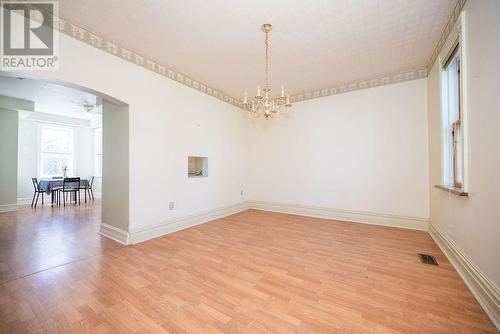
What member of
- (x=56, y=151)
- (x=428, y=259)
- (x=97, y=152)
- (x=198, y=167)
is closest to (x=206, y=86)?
(x=198, y=167)

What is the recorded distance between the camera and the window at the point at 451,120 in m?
2.59

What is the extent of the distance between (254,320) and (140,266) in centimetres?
159

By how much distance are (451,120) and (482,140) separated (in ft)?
4.45

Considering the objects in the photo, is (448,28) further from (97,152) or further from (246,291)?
(97,152)

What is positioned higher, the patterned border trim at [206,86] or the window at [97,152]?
the patterned border trim at [206,86]

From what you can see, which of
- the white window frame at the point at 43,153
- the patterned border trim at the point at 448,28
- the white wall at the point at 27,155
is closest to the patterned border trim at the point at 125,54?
the patterned border trim at the point at 448,28

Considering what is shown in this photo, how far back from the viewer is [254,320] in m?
1.49

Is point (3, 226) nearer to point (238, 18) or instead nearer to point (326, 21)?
point (238, 18)

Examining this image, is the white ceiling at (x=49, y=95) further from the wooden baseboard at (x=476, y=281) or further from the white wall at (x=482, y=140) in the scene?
the wooden baseboard at (x=476, y=281)

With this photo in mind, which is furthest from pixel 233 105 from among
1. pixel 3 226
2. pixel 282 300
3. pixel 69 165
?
pixel 69 165

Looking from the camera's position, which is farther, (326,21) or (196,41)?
(196,41)

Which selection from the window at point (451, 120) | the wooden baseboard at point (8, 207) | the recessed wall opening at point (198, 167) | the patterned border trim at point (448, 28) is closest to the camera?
the patterned border trim at point (448, 28)

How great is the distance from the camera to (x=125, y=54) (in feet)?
9.74

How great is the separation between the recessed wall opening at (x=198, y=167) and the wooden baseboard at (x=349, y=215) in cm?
186
